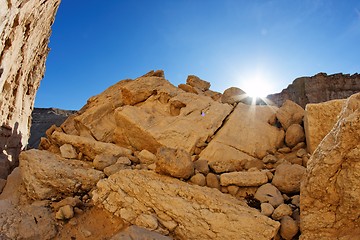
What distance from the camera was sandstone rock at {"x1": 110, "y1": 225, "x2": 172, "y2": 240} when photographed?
2597 millimetres

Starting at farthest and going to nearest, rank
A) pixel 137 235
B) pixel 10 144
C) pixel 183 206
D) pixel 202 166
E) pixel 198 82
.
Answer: pixel 10 144, pixel 198 82, pixel 202 166, pixel 183 206, pixel 137 235

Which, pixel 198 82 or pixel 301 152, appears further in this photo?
pixel 198 82

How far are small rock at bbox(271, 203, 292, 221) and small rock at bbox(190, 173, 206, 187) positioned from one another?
1039 millimetres

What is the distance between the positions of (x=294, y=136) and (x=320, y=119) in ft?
2.37

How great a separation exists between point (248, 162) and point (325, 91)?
A: 68.0ft

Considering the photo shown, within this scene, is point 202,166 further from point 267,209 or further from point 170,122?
point 170,122

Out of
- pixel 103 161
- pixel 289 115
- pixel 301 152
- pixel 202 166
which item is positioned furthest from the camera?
pixel 289 115

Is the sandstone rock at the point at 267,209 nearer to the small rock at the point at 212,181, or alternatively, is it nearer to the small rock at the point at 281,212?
the small rock at the point at 281,212

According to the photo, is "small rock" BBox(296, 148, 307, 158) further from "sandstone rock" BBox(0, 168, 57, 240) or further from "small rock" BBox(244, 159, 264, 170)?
"sandstone rock" BBox(0, 168, 57, 240)

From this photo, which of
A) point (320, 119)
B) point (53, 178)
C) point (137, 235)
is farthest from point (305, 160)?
point (53, 178)

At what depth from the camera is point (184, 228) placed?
2.97 m

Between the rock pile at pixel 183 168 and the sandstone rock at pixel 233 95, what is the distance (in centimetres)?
3

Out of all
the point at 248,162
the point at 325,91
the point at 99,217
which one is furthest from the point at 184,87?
the point at 325,91

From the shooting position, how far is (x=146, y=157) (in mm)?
4453
